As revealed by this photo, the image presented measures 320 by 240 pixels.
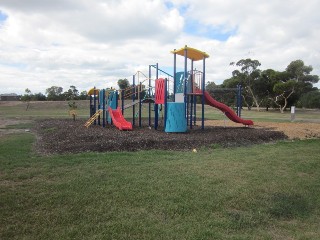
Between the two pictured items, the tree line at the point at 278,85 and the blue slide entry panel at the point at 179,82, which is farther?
the tree line at the point at 278,85

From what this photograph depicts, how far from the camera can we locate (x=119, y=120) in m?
16.3

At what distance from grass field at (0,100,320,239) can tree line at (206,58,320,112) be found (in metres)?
42.2

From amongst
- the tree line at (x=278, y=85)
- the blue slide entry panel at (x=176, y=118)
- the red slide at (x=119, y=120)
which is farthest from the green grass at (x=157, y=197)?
the tree line at (x=278, y=85)

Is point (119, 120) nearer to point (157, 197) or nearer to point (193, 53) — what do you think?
point (193, 53)

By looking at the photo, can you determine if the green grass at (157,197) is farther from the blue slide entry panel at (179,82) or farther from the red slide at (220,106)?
the red slide at (220,106)

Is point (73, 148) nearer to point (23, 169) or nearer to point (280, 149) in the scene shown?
point (23, 169)

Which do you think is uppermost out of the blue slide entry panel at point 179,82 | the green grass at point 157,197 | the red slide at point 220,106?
the blue slide entry panel at point 179,82

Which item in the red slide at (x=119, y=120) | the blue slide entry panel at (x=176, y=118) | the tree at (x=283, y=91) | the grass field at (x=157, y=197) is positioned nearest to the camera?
the grass field at (x=157, y=197)

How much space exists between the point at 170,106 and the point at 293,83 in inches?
1571

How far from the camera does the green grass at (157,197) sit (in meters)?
4.11

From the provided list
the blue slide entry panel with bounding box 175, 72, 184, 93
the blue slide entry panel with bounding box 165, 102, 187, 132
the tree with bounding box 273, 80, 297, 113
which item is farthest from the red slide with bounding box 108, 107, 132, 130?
the tree with bounding box 273, 80, 297, 113

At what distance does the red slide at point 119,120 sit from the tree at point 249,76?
43413mm

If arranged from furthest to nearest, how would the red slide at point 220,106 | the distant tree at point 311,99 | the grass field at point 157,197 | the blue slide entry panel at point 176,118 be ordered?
the distant tree at point 311,99
the red slide at point 220,106
the blue slide entry panel at point 176,118
the grass field at point 157,197

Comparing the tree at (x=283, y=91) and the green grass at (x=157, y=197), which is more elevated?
the tree at (x=283, y=91)
